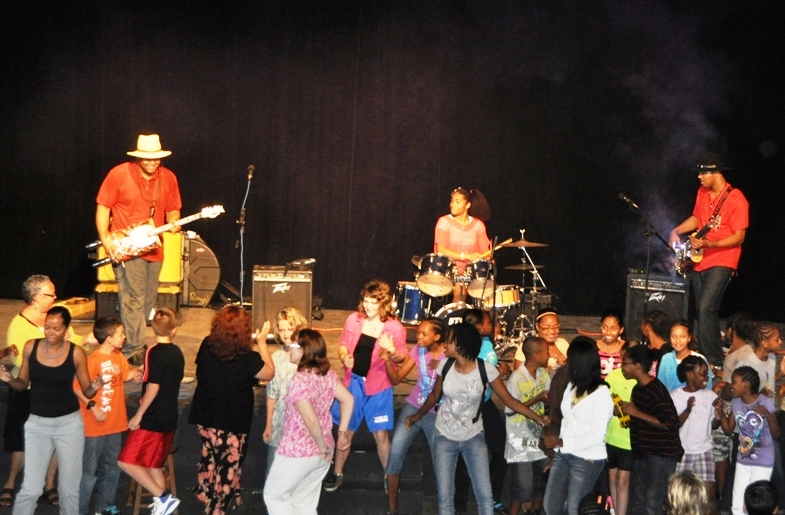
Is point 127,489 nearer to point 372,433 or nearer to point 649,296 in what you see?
point 372,433

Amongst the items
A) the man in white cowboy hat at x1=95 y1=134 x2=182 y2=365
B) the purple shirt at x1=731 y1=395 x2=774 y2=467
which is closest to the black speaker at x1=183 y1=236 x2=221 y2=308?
the man in white cowboy hat at x1=95 y1=134 x2=182 y2=365

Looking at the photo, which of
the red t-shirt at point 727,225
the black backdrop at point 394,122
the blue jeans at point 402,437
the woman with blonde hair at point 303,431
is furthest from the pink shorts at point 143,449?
the black backdrop at point 394,122

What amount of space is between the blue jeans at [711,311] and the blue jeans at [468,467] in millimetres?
3067

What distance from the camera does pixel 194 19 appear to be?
12250 millimetres

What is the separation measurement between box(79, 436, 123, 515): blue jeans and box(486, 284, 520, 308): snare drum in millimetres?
4058

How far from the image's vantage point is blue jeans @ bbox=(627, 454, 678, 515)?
7.34 metres

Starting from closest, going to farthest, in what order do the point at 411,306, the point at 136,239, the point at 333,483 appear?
1. the point at 333,483
2. the point at 136,239
3. the point at 411,306

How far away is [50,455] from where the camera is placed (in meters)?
7.24

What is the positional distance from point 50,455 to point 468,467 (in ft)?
8.51

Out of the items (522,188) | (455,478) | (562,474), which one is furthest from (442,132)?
(562,474)

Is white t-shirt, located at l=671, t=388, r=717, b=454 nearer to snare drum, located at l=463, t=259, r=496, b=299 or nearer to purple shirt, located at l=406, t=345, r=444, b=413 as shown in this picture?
purple shirt, located at l=406, t=345, r=444, b=413

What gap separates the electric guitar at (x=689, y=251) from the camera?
9691 millimetres

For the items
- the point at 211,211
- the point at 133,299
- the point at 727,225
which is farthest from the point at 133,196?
the point at 727,225

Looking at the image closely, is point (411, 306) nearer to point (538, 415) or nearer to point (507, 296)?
point (507, 296)
